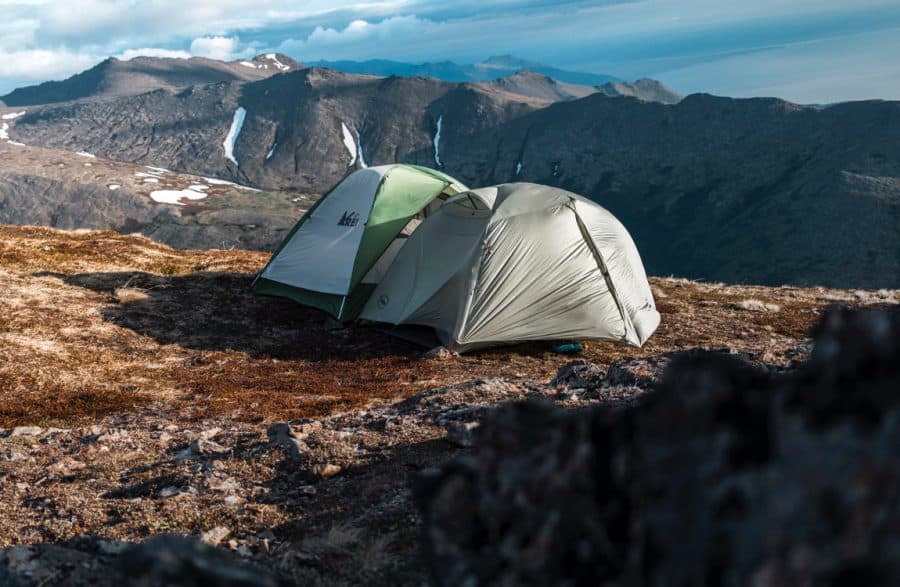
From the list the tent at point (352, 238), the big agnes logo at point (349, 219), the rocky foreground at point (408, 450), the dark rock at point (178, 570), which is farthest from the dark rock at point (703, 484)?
the big agnes logo at point (349, 219)

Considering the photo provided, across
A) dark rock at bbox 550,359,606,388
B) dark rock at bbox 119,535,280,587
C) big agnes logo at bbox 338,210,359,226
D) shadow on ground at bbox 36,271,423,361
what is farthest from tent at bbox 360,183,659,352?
dark rock at bbox 119,535,280,587

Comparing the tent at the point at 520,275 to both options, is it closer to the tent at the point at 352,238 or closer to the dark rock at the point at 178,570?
the tent at the point at 352,238

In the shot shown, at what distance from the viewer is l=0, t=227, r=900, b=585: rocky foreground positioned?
2539 mm

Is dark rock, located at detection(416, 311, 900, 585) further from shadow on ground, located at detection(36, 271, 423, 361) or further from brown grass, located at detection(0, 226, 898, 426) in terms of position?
shadow on ground, located at detection(36, 271, 423, 361)

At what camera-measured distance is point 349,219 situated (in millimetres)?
21859

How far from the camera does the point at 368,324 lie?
20.8 m

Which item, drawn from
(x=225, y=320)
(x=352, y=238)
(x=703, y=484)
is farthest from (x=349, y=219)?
(x=703, y=484)

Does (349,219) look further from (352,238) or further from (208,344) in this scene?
(208,344)

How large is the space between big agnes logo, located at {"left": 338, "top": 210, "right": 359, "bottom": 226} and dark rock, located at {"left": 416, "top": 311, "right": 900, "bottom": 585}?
18.6 metres

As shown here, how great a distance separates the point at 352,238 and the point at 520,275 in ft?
19.9

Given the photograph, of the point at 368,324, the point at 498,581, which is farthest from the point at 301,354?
the point at 498,581

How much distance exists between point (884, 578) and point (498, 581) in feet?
5.14

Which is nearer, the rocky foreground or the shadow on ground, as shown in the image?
the rocky foreground

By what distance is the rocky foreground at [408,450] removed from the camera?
8.33 feet
